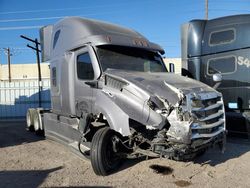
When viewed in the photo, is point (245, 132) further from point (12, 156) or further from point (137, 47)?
point (12, 156)

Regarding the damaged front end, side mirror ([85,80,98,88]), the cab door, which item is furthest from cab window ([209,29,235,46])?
side mirror ([85,80,98,88])

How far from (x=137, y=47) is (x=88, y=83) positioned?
163 centimetres

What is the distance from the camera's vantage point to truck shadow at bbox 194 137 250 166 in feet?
24.8

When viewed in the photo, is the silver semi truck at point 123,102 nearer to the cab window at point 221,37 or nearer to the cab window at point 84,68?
the cab window at point 84,68

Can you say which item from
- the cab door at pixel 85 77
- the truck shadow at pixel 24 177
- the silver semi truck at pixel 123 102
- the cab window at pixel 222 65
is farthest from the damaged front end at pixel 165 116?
the cab window at pixel 222 65

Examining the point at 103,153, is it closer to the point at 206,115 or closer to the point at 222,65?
the point at 206,115

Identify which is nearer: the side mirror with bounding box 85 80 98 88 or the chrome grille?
the chrome grille

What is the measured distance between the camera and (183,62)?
11219 mm

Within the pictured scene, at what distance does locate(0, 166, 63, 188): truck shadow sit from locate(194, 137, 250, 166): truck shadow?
330cm

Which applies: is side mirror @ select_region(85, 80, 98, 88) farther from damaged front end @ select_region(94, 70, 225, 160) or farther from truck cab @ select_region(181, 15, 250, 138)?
truck cab @ select_region(181, 15, 250, 138)

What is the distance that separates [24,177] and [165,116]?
304cm

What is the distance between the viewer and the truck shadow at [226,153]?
7555 millimetres

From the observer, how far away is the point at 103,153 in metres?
6.42

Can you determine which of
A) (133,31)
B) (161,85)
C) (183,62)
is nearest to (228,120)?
(183,62)
